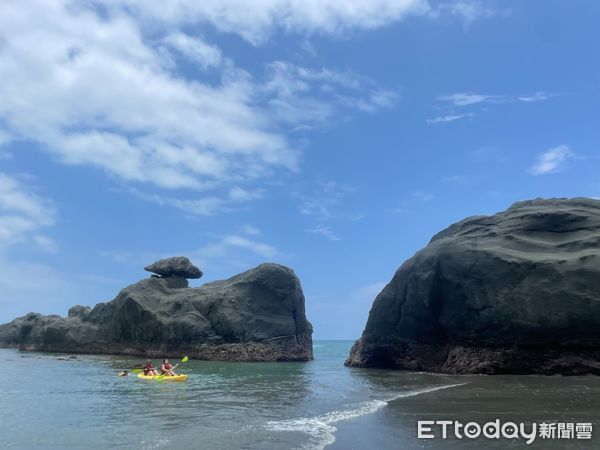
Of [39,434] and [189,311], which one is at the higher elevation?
[189,311]

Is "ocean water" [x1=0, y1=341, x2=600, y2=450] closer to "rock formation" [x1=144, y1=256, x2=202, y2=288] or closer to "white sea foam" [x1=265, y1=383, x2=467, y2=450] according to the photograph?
"white sea foam" [x1=265, y1=383, x2=467, y2=450]

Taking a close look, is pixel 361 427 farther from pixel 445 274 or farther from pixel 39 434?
pixel 445 274

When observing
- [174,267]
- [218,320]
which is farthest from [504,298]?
[174,267]

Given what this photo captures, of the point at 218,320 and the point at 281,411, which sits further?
the point at 218,320

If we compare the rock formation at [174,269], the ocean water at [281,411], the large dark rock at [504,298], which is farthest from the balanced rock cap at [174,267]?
the ocean water at [281,411]

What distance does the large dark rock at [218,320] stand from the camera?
59.3 meters

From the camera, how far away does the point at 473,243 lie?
3684cm

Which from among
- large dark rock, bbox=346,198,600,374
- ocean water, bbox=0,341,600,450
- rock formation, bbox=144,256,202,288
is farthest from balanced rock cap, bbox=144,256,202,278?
ocean water, bbox=0,341,600,450

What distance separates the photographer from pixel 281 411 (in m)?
19.9

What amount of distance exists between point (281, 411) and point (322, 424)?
3213 mm

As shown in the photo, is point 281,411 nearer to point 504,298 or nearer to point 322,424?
point 322,424

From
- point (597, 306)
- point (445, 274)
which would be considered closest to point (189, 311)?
point (445, 274)

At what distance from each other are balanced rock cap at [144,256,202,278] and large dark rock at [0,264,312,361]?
379 centimetres

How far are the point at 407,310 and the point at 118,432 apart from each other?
26.8m
